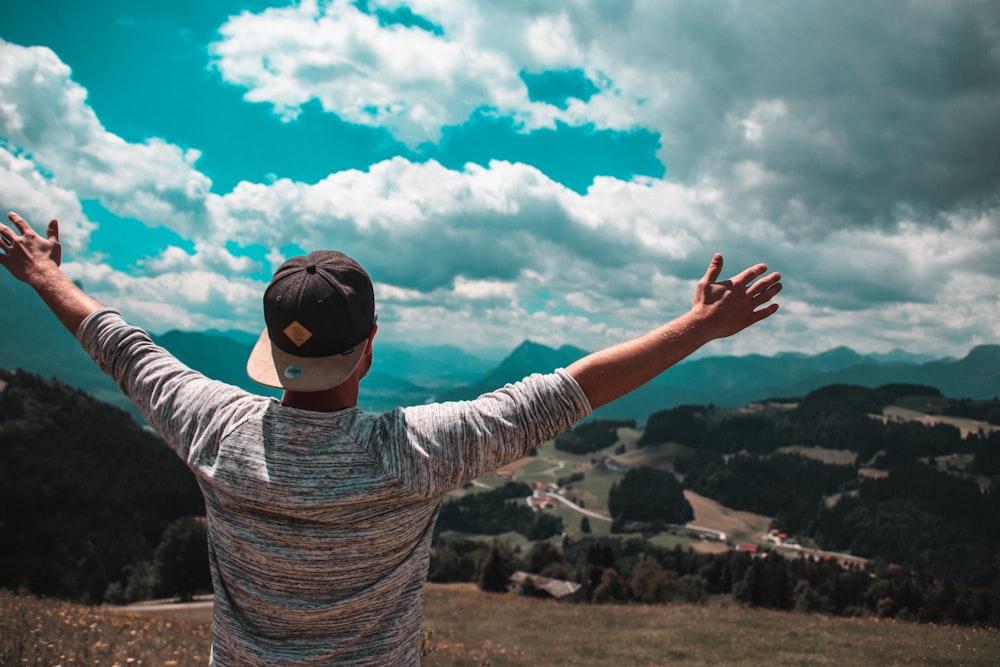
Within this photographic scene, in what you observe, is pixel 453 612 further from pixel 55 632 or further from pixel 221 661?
pixel 221 661

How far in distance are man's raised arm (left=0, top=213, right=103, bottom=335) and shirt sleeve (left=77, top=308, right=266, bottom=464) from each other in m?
0.16

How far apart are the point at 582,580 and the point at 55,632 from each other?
69745 millimetres

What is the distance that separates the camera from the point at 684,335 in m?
2.69

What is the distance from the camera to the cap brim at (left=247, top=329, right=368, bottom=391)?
253 cm

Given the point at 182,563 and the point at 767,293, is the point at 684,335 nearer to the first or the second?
the point at 767,293

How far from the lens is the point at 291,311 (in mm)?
2561

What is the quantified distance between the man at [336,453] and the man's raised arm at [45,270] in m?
0.81

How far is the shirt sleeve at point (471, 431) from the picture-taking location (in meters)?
2.47

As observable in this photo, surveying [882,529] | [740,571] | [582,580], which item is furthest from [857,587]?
[882,529]

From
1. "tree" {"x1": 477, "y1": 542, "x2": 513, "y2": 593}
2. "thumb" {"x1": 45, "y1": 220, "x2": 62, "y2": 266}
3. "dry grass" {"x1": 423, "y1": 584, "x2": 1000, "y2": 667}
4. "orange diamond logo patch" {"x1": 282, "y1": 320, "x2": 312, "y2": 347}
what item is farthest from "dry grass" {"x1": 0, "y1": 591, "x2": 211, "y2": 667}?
"tree" {"x1": 477, "y1": 542, "x2": 513, "y2": 593}

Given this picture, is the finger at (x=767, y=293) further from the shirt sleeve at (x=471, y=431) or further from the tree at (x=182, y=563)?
the tree at (x=182, y=563)

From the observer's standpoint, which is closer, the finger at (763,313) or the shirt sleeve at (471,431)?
the shirt sleeve at (471,431)

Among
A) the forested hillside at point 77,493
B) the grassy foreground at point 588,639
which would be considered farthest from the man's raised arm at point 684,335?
the forested hillside at point 77,493

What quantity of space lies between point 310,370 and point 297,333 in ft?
0.52
